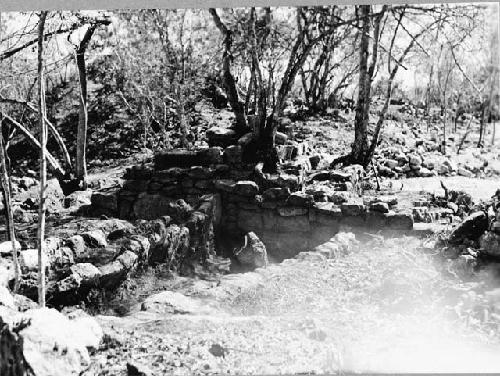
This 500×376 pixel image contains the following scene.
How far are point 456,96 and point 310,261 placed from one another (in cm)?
411

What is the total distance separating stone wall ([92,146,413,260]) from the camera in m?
4.25

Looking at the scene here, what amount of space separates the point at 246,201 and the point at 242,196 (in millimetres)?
67

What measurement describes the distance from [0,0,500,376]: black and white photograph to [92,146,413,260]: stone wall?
0.02 metres

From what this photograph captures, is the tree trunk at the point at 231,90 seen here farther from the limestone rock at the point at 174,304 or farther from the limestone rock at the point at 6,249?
the limestone rock at the point at 6,249

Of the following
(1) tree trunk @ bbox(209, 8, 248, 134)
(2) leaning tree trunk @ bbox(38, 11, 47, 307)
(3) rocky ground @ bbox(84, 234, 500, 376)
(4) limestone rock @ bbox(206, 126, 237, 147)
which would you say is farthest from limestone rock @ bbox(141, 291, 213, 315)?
(1) tree trunk @ bbox(209, 8, 248, 134)

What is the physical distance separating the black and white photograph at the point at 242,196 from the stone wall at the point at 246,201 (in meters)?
0.02

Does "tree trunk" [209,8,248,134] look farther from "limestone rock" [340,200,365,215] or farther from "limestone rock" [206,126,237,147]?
"limestone rock" [340,200,365,215]

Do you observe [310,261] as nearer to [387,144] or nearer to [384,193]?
[384,193]

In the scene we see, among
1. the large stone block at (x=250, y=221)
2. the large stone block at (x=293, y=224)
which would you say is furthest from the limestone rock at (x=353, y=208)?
the large stone block at (x=250, y=221)

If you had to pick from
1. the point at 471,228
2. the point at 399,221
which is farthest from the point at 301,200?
the point at 471,228

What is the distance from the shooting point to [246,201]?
4.43 metres

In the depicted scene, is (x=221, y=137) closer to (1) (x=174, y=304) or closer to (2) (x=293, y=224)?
(2) (x=293, y=224)

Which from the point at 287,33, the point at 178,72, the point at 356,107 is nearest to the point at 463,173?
the point at 356,107

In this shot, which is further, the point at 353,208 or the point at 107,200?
the point at 107,200
